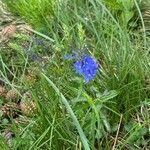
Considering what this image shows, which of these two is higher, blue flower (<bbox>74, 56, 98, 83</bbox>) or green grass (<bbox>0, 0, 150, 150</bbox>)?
blue flower (<bbox>74, 56, 98, 83</bbox>)

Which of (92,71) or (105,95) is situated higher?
→ (92,71)

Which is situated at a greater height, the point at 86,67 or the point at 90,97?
the point at 86,67

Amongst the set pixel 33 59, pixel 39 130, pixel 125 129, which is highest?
pixel 33 59

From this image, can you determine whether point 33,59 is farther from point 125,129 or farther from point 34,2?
point 34,2

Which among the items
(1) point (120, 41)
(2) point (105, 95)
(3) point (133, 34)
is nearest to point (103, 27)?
(3) point (133, 34)

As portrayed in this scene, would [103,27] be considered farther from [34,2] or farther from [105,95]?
[105,95]

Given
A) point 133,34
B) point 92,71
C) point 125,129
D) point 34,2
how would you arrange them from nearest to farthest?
point 92,71, point 125,129, point 133,34, point 34,2

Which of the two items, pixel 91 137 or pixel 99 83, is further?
pixel 99 83

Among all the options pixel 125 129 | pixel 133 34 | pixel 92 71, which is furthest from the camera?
pixel 133 34

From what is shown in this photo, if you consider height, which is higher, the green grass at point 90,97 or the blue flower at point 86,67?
the blue flower at point 86,67

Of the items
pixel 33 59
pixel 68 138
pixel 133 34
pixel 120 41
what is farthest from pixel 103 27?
pixel 68 138
